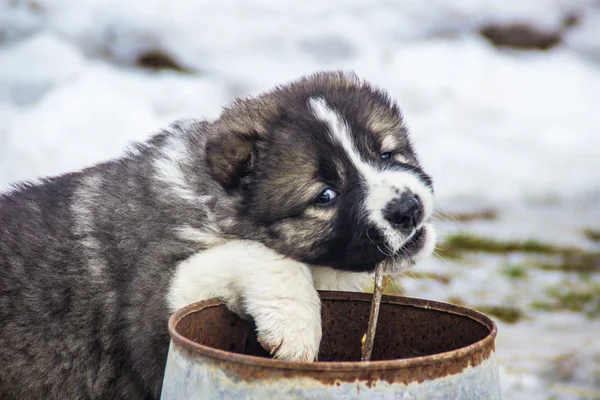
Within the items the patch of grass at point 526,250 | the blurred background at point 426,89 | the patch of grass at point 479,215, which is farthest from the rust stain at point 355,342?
the patch of grass at point 479,215

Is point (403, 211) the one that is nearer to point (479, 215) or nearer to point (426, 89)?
point (479, 215)

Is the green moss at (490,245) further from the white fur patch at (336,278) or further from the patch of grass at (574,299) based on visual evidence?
the white fur patch at (336,278)

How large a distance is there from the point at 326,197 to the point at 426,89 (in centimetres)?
601

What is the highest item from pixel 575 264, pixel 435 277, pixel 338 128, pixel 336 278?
pixel 338 128

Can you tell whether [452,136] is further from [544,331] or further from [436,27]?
[544,331]

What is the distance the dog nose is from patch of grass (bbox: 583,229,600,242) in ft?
17.5

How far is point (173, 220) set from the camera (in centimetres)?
316

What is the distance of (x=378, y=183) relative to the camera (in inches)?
114

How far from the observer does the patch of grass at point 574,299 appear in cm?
570

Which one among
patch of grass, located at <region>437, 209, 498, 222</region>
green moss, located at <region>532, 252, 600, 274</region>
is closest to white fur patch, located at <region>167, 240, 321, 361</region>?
green moss, located at <region>532, 252, 600, 274</region>

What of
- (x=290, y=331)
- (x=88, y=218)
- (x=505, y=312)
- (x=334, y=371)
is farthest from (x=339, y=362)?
Result: (x=505, y=312)

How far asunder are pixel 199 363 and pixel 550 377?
9.96ft

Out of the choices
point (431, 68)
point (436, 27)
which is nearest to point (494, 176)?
point (431, 68)

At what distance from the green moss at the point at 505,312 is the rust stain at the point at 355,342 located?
9.01 ft
